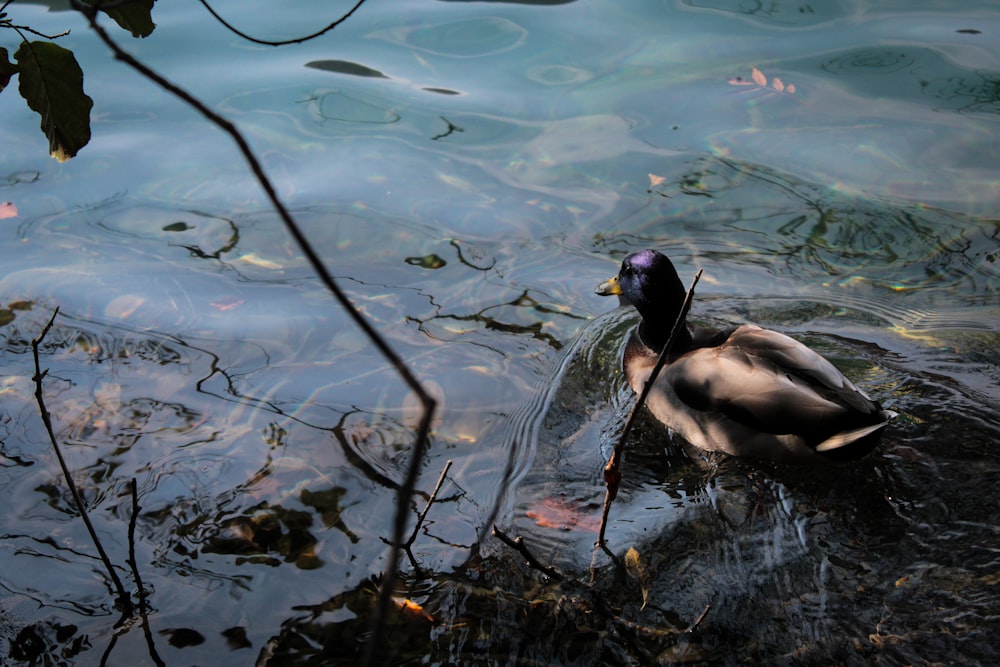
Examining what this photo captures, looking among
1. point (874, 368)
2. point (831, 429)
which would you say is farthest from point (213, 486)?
point (874, 368)

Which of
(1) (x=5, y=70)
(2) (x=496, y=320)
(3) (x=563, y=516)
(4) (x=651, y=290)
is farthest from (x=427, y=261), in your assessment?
(1) (x=5, y=70)

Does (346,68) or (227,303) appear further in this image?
(346,68)

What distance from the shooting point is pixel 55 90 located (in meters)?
2.08

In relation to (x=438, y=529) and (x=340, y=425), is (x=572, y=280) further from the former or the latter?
(x=438, y=529)

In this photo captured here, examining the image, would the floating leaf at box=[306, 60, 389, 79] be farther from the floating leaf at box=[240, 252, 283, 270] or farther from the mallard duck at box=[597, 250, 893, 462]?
the mallard duck at box=[597, 250, 893, 462]

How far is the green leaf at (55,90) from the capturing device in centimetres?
204

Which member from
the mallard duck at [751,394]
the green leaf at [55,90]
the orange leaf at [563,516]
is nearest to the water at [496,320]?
the orange leaf at [563,516]

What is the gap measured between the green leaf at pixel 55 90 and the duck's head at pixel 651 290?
9.34 ft

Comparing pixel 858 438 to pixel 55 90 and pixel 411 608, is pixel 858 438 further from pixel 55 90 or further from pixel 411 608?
pixel 55 90

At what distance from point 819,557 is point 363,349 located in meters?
2.28

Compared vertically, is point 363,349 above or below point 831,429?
below

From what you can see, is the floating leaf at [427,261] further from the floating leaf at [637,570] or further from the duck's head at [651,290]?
the floating leaf at [637,570]

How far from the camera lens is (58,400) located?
411 centimetres

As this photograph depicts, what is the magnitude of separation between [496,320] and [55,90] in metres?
2.86
